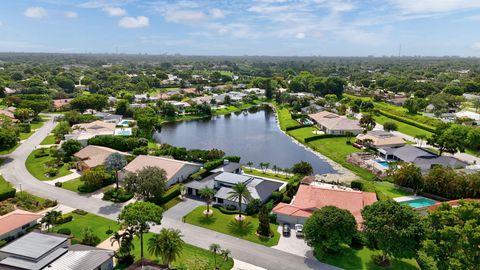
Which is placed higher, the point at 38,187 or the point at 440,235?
the point at 440,235

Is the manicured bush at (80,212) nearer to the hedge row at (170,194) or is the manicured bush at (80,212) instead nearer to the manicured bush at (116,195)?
the manicured bush at (116,195)

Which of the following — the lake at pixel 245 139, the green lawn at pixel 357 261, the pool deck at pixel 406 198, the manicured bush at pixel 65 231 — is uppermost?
the manicured bush at pixel 65 231

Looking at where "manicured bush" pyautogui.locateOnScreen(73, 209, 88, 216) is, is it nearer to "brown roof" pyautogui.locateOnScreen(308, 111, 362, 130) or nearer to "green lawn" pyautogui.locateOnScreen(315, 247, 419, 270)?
"green lawn" pyautogui.locateOnScreen(315, 247, 419, 270)

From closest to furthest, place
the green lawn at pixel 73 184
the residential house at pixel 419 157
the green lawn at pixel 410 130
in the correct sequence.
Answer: the green lawn at pixel 73 184 → the residential house at pixel 419 157 → the green lawn at pixel 410 130

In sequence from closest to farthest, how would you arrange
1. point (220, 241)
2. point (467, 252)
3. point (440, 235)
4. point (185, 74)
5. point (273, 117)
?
point (467, 252)
point (440, 235)
point (220, 241)
point (273, 117)
point (185, 74)

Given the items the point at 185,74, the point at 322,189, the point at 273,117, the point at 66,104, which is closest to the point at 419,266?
the point at 322,189

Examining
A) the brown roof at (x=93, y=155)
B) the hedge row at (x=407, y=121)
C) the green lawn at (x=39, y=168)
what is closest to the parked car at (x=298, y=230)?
the brown roof at (x=93, y=155)

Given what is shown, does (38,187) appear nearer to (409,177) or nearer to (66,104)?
(409,177)
